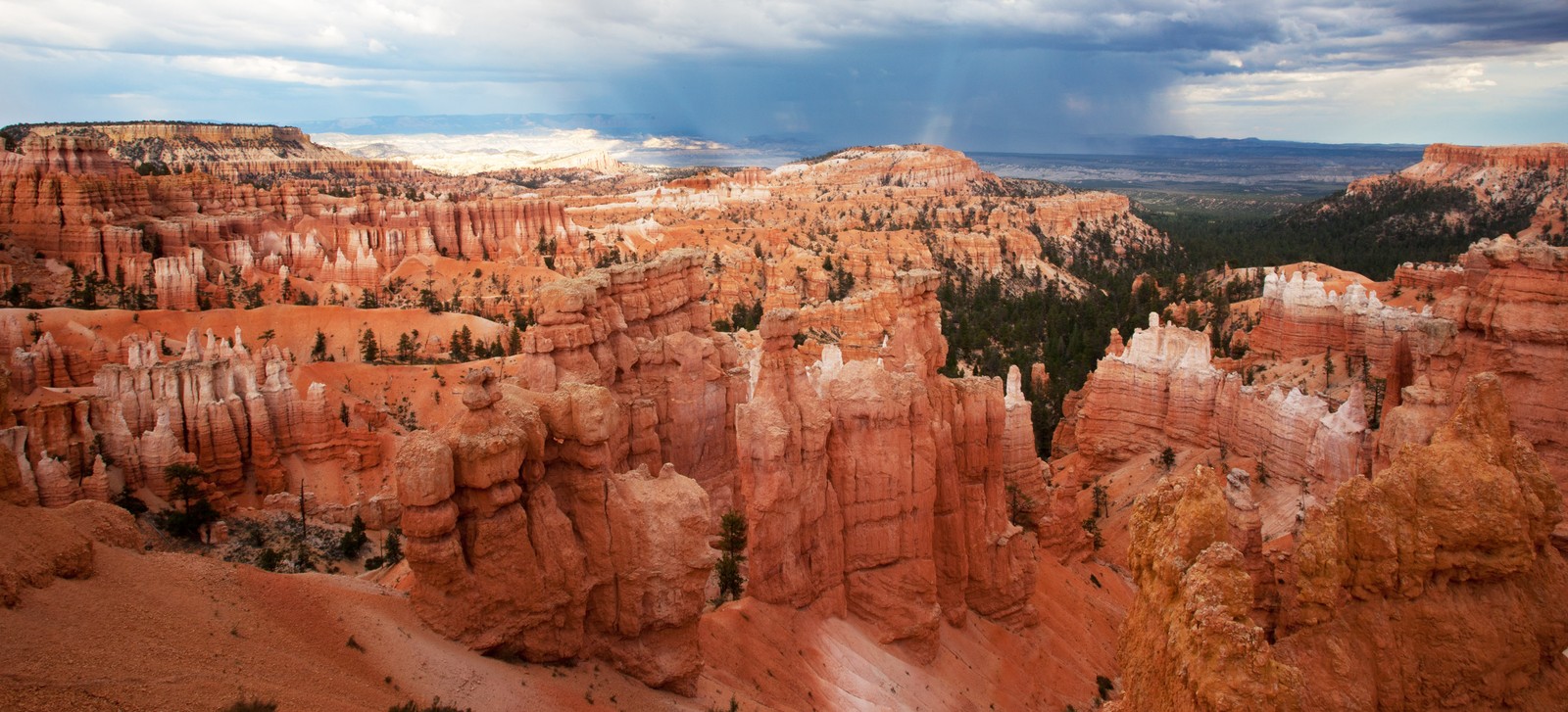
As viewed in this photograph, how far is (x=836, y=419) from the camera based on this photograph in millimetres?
20375

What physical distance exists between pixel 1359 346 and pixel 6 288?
63038 mm

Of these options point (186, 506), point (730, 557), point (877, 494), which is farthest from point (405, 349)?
point (877, 494)

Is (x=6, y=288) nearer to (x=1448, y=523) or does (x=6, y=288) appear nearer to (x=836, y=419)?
(x=836, y=419)

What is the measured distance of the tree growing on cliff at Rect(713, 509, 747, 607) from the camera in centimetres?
2020

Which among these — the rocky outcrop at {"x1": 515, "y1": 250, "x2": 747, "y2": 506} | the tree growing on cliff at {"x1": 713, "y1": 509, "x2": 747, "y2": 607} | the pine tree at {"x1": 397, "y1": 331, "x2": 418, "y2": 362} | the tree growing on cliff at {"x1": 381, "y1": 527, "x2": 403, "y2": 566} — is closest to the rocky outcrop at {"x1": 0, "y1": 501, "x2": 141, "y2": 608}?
the tree growing on cliff at {"x1": 713, "y1": 509, "x2": 747, "y2": 607}

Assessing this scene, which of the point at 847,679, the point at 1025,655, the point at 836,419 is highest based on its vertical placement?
the point at 836,419

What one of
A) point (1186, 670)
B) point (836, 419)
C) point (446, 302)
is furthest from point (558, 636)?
point (446, 302)

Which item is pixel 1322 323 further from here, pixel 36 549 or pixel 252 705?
pixel 36 549

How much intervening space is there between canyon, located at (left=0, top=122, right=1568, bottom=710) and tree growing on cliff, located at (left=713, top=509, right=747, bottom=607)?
0.37 m

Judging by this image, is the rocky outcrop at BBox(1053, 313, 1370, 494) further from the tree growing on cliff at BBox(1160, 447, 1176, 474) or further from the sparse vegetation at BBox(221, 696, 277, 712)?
the sparse vegetation at BBox(221, 696, 277, 712)

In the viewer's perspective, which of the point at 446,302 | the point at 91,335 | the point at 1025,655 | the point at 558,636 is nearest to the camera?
the point at 558,636

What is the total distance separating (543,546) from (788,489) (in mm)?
5783

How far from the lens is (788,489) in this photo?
61.9 ft

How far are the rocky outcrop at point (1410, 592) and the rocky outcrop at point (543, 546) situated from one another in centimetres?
704
